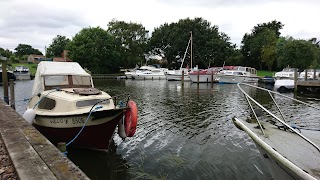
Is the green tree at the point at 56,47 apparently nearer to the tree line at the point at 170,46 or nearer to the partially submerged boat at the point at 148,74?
the tree line at the point at 170,46

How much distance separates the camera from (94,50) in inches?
2485

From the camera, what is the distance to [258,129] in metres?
6.17

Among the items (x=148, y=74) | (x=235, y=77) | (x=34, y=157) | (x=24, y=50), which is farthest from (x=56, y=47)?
(x=34, y=157)

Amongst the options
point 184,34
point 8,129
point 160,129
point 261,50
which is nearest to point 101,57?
point 184,34

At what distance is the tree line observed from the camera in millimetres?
62281

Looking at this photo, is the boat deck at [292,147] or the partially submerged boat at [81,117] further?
the partially submerged boat at [81,117]

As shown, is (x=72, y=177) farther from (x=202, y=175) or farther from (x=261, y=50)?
(x=261, y=50)

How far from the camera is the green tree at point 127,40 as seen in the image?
224 ft

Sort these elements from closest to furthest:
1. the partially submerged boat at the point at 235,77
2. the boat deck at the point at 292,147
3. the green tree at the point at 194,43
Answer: the boat deck at the point at 292,147, the partially submerged boat at the point at 235,77, the green tree at the point at 194,43

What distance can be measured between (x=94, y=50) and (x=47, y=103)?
2209 inches

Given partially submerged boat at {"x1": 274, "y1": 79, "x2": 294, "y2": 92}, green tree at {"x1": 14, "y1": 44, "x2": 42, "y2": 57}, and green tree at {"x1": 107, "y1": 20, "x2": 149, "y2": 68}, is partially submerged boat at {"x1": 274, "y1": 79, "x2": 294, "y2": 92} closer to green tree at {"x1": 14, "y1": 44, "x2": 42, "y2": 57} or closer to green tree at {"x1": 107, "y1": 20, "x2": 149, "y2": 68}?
green tree at {"x1": 107, "y1": 20, "x2": 149, "y2": 68}

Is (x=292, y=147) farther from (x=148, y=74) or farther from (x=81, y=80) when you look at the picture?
(x=148, y=74)

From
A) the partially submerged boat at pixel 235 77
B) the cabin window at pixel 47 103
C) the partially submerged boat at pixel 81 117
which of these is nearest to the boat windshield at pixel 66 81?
the partially submerged boat at pixel 81 117

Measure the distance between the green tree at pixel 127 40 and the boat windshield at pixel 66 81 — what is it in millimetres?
56932
